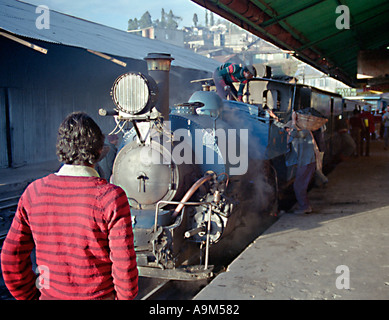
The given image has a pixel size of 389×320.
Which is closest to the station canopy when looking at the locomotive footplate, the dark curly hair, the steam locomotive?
the steam locomotive

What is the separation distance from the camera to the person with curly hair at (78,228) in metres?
1.76

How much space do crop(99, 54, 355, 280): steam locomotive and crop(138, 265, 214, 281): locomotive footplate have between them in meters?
0.01

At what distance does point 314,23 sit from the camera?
22.9ft

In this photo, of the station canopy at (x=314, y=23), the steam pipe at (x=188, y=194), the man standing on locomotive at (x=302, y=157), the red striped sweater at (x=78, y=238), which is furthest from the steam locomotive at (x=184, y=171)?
the red striped sweater at (x=78, y=238)

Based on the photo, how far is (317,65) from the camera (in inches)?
390

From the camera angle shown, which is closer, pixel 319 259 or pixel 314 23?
pixel 319 259

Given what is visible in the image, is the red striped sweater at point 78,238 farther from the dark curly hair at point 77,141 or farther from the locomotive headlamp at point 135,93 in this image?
the locomotive headlamp at point 135,93

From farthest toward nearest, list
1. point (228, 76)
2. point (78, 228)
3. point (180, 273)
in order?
point (228, 76) < point (180, 273) < point (78, 228)

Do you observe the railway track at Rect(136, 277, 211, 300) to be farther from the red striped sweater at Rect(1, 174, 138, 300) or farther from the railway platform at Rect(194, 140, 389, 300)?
the red striped sweater at Rect(1, 174, 138, 300)

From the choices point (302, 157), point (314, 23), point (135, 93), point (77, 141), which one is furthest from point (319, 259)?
point (314, 23)

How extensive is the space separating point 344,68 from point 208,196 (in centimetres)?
1032

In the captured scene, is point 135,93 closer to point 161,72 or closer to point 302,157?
point 161,72

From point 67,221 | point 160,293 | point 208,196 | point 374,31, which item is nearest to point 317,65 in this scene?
point 374,31

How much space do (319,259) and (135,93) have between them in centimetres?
286
